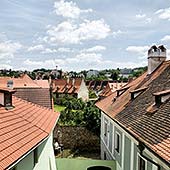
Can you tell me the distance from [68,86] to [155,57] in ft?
159

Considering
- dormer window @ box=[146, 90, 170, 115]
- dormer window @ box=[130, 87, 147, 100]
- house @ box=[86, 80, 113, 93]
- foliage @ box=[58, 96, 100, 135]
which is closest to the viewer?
dormer window @ box=[146, 90, 170, 115]

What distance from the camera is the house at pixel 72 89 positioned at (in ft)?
212

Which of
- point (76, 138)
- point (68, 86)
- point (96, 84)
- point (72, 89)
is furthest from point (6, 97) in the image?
point (96, 84)

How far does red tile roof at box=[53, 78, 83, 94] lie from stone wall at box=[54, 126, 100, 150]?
34.9 meters

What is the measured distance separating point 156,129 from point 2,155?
4.58 metres

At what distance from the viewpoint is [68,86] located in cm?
6744

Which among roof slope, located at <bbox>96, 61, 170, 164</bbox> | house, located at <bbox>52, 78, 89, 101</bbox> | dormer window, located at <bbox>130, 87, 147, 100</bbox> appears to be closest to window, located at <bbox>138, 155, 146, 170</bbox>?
A: roof slope, located at <bbox>96, 61, 170, 164</bbox>

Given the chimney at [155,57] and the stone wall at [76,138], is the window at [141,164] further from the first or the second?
the stone wall at [76,138]

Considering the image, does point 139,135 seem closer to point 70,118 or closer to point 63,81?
point 70,118

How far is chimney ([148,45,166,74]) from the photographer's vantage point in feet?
64.1

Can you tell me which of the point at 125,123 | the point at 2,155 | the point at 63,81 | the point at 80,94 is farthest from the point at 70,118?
the point at 63,81

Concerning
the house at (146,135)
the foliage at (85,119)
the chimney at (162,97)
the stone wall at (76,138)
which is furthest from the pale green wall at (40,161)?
the foliage at (85,119)

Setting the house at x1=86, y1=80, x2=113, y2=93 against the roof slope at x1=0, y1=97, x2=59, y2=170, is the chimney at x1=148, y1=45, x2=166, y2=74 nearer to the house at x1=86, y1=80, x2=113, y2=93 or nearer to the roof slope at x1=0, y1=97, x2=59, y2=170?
the roof slope at x1=0, y1=97, x2=59, y2=170

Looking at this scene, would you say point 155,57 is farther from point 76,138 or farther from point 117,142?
point 76,138
